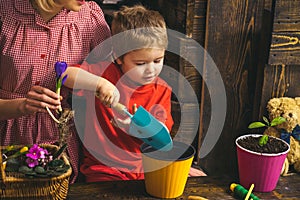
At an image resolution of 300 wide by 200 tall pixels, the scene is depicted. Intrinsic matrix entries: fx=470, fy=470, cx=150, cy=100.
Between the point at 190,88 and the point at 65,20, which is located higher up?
the point at 65,20

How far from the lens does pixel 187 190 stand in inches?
58.3

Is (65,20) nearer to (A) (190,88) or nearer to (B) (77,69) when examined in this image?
(B) (77,69)

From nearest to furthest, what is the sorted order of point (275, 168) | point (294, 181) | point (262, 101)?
point (275, 168), point (294, 181), point (262, 101)

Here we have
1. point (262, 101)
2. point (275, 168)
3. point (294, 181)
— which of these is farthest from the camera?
point (262, 101)

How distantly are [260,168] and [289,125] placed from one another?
9.5 inches

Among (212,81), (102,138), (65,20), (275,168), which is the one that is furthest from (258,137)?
(65,20)

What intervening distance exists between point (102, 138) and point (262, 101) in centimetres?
59

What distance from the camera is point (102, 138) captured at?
5.58ft

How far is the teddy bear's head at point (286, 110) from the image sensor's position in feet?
5.27

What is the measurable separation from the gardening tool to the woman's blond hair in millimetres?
381

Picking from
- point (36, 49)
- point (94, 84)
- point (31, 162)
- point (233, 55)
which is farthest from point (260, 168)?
point (36, 49)

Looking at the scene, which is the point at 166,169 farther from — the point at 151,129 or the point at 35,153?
the point at 35,153

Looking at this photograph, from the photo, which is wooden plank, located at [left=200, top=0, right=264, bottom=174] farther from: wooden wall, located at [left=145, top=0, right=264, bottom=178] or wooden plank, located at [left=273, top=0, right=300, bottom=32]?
wooden plank, located at [left=273, top=0, right=300, bottom=32]

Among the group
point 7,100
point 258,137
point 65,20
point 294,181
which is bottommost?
point 294,181
